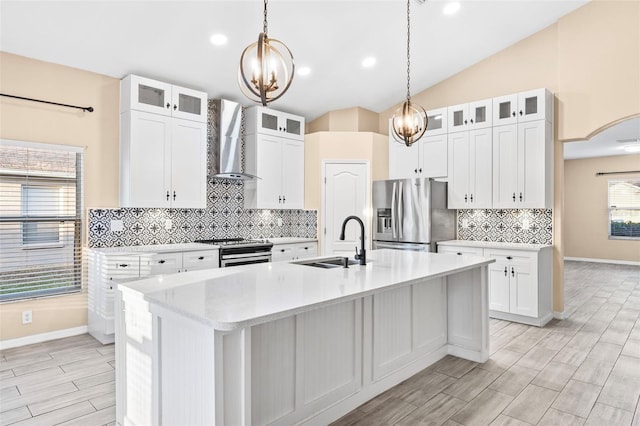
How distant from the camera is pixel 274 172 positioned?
5.63 m

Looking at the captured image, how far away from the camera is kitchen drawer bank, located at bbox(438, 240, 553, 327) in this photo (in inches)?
178

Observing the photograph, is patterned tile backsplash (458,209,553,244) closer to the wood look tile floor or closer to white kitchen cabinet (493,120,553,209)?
white kitchen cabinet (493,120,553,209)

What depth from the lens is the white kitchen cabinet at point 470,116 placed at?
16.7ft

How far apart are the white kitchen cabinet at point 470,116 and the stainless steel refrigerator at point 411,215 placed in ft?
2.66

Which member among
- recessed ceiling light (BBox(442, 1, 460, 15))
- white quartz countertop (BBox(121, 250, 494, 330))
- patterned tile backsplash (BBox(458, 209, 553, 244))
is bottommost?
white quartz countertop (BBox(121, 250, 494, 330))

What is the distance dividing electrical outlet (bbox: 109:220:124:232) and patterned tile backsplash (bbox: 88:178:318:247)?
0.09 ft

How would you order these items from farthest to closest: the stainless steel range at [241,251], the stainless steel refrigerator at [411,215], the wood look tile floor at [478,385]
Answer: the stainless steel refrigerator at [411,215], the stainless steel range at [241,251], the wood look tile floor at [478,385]

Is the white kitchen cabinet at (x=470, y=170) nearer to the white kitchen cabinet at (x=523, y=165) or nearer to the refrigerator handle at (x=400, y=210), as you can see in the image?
the white kitchen cabinet at (x=523, y=165)

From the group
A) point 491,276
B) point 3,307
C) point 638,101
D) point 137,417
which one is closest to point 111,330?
point 3,307

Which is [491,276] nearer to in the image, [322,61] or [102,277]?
[322,61]

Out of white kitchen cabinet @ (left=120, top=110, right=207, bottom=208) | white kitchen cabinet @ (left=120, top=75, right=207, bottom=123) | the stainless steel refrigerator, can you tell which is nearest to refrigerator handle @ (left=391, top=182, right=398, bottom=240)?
the stainless steel refrigerator

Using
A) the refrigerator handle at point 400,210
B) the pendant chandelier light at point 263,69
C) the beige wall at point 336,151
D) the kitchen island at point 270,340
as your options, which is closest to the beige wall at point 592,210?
the beige wall at point 336,151

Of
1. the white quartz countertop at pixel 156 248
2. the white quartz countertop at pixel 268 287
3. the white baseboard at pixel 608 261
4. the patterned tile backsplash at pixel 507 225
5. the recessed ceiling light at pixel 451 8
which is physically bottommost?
the white baseboard at pixel 608 261

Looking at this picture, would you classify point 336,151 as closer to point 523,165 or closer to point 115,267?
point 523,165
